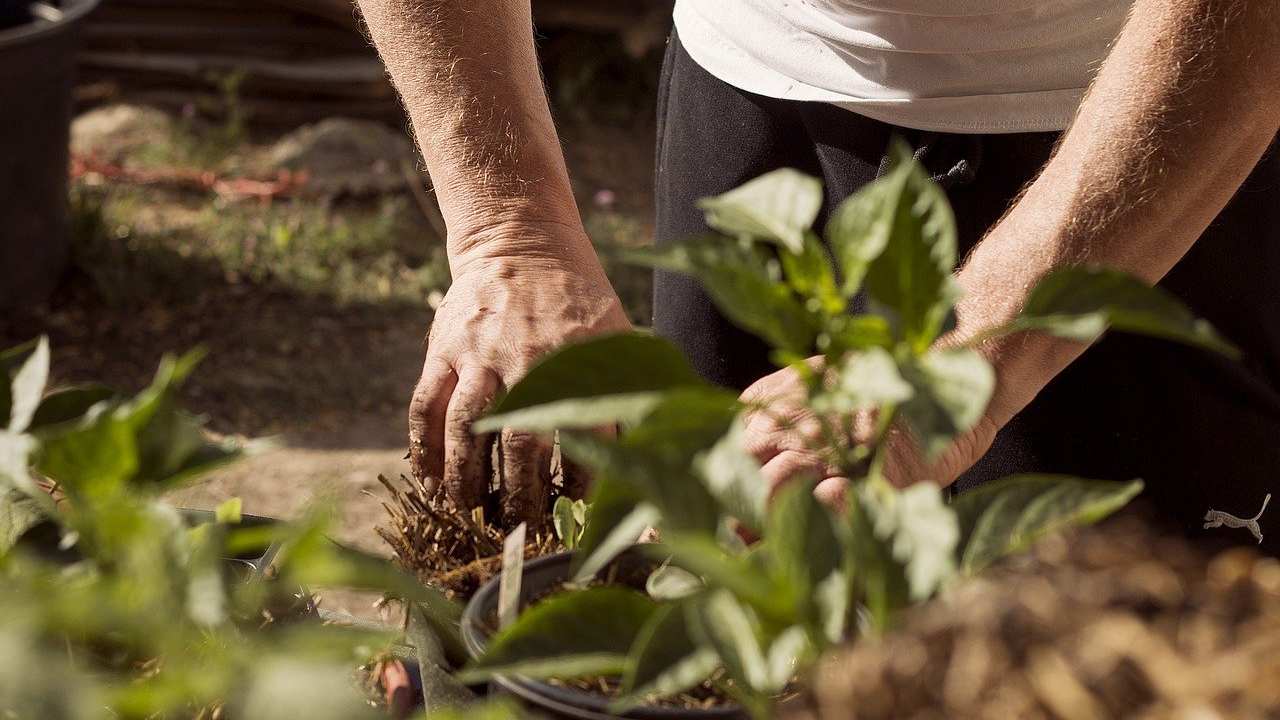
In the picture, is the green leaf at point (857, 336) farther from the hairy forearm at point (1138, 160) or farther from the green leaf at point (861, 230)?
the hairy forearm at point (1138, 160)

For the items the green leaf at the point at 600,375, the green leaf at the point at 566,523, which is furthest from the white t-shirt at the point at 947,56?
the green leaf at the point at 600,375

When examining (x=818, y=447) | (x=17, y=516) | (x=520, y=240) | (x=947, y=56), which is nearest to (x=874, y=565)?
(x=818, y=447)

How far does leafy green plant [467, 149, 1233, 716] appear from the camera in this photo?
461mm

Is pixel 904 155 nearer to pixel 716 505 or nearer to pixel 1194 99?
pixel 716 505

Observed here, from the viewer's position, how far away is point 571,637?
0.56 metres

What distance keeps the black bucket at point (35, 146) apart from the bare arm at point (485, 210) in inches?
90.0

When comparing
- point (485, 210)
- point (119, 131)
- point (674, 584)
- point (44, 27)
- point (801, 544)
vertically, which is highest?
point (801, 544)

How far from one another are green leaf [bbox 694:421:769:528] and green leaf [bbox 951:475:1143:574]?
0.09m

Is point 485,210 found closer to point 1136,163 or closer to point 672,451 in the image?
point 1136,163

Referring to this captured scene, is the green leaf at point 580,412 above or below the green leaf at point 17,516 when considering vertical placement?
above

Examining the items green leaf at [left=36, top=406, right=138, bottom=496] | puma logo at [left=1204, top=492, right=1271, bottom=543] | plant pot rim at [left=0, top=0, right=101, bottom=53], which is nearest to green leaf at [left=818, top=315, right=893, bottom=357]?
green leaf at [left=36, top=406, right=138, bottom=496]

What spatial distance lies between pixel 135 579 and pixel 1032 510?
0.34m

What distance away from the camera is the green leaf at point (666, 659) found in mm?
498

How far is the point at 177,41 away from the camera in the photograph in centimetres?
483
